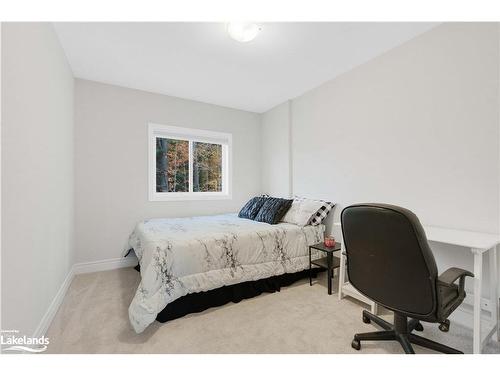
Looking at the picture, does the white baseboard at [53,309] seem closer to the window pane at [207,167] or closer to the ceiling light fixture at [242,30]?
the window pane at [207,167]

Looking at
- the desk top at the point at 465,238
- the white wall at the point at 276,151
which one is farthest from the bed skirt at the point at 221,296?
the white wall at the point at 276,151

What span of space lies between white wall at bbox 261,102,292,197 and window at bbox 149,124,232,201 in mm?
681

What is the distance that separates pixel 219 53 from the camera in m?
2.36

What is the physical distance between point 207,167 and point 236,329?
2.69 metres

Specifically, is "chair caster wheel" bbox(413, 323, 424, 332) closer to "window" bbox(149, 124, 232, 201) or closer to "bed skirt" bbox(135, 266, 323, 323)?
"bed skirt" bbox(135, 266, 323, 323)

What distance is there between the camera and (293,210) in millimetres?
2971

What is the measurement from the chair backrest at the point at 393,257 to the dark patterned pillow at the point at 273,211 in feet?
4.78

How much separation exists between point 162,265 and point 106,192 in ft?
5.86

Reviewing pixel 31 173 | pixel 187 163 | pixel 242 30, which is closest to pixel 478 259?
pixel 242 30

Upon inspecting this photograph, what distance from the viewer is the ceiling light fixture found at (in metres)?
1.87

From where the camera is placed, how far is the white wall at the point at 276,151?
11.9 ft

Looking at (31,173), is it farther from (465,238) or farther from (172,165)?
(465,238)

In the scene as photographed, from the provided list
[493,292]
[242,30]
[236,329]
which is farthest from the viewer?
[242,30]

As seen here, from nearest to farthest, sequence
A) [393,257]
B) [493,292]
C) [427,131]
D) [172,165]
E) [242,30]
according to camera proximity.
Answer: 1. [393,257]
2. [493,292]
3. [242,30]
4. [427,131]
5. [172,165]
